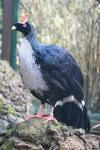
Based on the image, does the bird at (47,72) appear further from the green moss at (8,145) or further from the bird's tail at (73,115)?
the green moss at (8,145)

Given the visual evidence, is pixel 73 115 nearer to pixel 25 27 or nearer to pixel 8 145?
pixel 8 145

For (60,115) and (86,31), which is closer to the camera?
(60,115)

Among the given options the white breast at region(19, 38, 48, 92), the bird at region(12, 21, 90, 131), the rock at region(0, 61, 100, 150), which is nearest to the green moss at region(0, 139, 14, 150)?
the rock at region(0, 61, 100, 150)

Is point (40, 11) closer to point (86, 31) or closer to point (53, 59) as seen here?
point (86, 31)

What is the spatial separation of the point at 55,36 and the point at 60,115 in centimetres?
203

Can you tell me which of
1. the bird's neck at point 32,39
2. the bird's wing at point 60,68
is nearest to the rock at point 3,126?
the bird's wing at point 60,68

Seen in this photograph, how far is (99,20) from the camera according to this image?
17.1ft

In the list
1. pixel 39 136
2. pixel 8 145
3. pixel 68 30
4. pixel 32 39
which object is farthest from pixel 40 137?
pixel 68 30

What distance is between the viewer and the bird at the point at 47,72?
3.39 m

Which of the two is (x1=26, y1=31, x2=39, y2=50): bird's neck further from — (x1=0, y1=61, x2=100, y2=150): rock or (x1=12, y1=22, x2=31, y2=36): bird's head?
(x1=0, y1=61, x2=100, y2=150): rock

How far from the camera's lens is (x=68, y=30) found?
5.67 m

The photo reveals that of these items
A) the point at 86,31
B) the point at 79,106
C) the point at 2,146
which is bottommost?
the point at 2,146

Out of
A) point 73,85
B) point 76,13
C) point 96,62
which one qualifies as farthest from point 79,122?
point 76,13

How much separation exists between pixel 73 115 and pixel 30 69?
648mm
